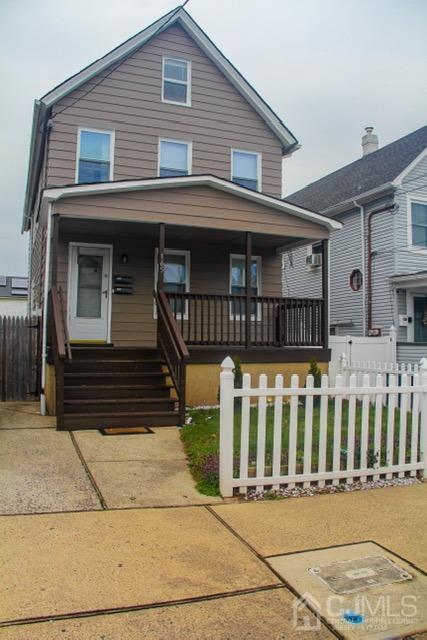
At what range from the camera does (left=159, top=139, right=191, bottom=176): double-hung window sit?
38.6 ft

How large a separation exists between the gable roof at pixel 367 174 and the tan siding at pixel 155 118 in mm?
4886

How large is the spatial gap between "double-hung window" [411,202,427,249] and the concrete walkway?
39.5 ft

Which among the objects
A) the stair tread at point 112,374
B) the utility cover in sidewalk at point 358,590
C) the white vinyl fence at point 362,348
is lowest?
the utility cover in sidewalk at point 358,590

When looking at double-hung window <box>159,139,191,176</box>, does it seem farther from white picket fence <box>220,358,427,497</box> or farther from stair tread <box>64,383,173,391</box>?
white picket fence <box>220,358,427,497</box>

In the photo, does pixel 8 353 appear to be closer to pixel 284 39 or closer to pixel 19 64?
pixel 19 64

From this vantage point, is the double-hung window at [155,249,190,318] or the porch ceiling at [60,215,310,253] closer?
the porch ceiling at [60,215,310,253]

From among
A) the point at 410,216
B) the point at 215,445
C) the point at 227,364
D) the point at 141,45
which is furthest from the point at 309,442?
the point at 410,216

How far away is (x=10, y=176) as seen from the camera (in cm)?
2142

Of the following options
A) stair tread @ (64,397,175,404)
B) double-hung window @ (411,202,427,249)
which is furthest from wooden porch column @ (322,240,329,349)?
double-hung window @ (411,202,427,249)

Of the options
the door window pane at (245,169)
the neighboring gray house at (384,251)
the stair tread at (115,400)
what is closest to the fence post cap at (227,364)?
the stair tread at (115,400)

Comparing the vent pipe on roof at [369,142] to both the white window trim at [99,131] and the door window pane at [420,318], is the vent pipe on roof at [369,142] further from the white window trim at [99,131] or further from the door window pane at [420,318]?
the white window trim at [99,131]

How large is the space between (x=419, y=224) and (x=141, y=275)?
9220 millimetres

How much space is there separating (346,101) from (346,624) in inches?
720

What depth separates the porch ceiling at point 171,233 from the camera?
9863 millimetres
